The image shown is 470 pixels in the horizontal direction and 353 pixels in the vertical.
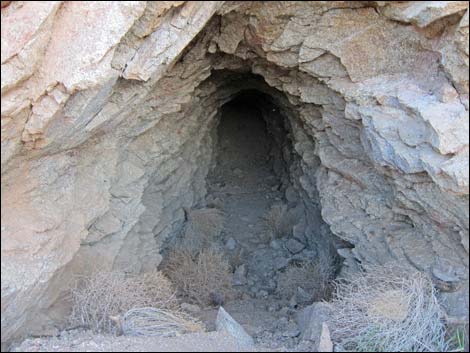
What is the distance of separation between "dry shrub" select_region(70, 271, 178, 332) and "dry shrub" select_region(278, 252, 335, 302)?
5.23 ft

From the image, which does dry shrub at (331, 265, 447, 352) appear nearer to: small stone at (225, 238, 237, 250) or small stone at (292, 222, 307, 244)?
small stone at (292, 222, 307, 244)

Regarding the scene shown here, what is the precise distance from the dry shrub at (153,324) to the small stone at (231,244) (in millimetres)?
2694

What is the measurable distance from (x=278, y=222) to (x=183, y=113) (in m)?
2.17

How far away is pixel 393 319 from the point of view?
3443 mm

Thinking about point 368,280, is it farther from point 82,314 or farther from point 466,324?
point 82,314

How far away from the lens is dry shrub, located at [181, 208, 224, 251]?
632 centimetres

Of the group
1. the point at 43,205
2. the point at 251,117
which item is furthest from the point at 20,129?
the point at 251,117

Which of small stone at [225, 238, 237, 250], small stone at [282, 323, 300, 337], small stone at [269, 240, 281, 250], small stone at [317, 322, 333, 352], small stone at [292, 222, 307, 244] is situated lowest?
small stone at [282, 323, 300, 337]

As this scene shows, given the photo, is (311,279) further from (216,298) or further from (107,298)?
(107,298)

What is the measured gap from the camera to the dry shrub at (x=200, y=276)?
16.9 ft

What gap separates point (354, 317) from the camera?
11.8ft

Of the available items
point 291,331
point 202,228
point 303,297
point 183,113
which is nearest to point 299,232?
point 202,228

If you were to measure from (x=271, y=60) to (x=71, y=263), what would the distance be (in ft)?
9.01

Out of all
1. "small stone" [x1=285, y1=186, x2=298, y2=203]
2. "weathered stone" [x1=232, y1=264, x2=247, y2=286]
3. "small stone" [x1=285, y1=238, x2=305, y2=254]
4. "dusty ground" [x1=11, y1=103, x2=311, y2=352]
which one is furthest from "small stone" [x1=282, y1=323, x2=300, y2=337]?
"small stone" [x1=285, y1=186, x2=298, y2=203]
